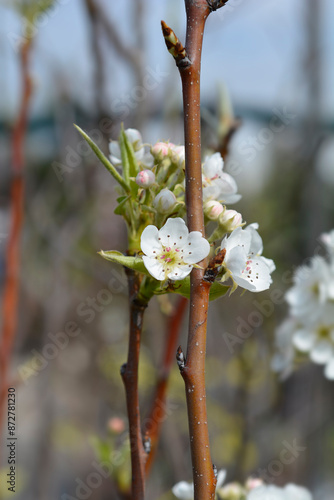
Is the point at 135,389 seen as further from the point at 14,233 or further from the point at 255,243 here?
the point at 14,233

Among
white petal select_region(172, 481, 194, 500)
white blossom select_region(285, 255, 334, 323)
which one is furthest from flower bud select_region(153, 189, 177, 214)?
white blossom select_region(285, 255, 334, 323)

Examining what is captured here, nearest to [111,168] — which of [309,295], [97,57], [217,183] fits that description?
[217,183]

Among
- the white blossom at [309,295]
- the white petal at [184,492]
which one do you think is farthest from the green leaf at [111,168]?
the white blossom at [309,295]

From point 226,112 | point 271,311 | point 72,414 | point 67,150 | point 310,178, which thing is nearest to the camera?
point 226,112

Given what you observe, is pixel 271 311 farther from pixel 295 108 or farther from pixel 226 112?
pixel 226 112

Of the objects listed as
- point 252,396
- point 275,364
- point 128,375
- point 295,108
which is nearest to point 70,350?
point 252,396

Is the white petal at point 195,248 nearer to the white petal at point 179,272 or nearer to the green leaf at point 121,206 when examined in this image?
the white petal at point 179,272
